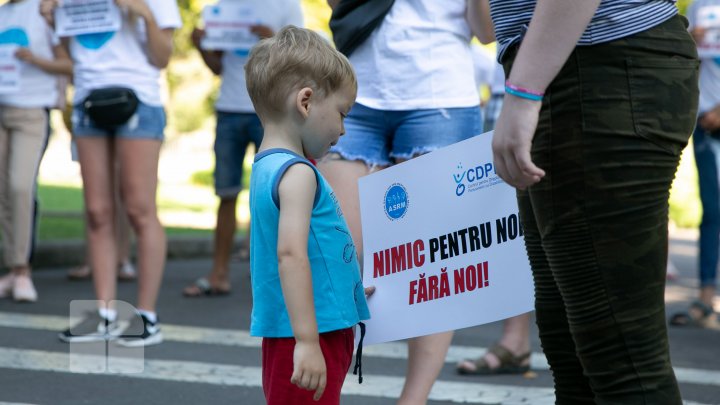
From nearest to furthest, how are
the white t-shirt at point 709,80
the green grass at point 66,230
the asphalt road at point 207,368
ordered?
the asphalt road at point 207,368 < the white t-shirt at point 709,80 < the green grass at point 66,230

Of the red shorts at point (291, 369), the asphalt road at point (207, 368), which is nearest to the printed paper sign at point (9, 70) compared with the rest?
the asphalt road at point (207, 368)

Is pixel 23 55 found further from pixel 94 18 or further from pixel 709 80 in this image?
pixel 709 80

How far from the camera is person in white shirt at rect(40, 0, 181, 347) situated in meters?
5.84

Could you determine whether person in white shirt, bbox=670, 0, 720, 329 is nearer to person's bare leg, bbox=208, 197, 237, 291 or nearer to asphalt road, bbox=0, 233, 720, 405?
asphalt road, bbox=0, 233, 720, 405

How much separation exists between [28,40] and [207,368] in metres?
3.04

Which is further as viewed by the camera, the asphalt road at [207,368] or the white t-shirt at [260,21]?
the white t-shirt at [260,21]

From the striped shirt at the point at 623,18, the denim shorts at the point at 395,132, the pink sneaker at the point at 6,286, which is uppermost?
the striped shirt at the point at 623,18

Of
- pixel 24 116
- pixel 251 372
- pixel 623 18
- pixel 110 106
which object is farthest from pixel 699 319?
pixel 623 18

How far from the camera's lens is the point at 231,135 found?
7.61 metres

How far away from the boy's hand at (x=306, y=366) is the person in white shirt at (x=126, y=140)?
3.25 meters

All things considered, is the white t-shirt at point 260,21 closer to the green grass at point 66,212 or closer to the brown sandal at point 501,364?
the brown sandal at point 501,364

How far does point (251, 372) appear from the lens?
5.30m

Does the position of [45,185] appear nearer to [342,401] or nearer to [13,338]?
[13,338]

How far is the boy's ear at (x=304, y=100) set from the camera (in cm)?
282
